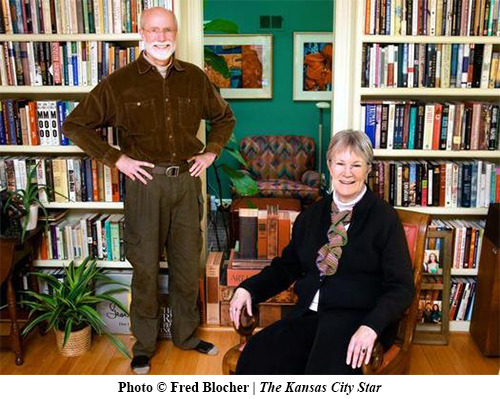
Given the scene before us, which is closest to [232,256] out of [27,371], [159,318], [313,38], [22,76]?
[159,318]

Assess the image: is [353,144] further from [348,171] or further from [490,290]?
[490,290]

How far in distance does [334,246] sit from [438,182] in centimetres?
118

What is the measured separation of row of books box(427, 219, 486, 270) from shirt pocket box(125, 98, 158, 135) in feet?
4.90

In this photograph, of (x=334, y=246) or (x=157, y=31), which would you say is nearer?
(x=334, y=246)

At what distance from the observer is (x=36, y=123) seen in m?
2.99

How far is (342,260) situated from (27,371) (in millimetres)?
1627

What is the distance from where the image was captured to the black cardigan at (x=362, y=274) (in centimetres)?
198

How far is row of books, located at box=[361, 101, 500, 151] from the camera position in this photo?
293 cm

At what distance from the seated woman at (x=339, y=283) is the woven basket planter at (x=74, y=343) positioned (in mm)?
1156

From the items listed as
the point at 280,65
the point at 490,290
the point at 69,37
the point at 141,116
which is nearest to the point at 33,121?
the point at 69,37

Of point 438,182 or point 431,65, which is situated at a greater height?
point 431,65

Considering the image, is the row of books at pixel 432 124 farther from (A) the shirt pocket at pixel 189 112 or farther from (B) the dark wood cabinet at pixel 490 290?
(A) the shirt pocket at pixel 189 112

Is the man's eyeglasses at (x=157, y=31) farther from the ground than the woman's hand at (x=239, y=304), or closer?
farther from the ground

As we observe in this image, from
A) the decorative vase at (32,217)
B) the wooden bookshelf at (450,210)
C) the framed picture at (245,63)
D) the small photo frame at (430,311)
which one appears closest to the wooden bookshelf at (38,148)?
the decorative vase at (32,217)
